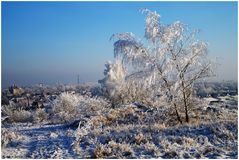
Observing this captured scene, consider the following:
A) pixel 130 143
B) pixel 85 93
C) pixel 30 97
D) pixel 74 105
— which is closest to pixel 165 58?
pixel 130 143

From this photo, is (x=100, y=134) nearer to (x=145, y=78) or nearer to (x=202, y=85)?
(x=145, y=78)

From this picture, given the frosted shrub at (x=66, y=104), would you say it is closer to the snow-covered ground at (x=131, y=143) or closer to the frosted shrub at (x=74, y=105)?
the frosted shrub at (x=74, y=105)

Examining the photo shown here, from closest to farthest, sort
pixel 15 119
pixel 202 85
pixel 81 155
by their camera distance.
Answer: pixel 81 155, pixel 202 85, pixel 15 119

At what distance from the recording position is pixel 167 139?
35.3 feet

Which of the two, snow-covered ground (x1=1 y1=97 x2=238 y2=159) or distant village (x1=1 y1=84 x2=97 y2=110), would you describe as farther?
distant village (x1=1 y1=84 x2=97 y2=110)

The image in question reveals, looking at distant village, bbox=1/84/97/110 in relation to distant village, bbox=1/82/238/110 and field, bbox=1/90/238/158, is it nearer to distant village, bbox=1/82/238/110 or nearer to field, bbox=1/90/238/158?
distant village, bbox=1/82/238/110

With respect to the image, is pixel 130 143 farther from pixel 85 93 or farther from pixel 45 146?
pixel 85 93

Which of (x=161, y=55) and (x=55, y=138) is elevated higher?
(x=161, y=55)

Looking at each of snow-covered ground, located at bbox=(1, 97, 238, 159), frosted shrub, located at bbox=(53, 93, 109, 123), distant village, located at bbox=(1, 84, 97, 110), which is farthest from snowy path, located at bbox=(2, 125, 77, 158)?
distant village, located at bbox=(1, 84, 97, 110)

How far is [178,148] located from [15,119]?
16.3 m

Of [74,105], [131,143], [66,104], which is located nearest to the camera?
[131,143]

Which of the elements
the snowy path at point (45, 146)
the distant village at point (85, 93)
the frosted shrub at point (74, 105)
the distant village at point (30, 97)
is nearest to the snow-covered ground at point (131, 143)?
the snowy path at point (45, 146)

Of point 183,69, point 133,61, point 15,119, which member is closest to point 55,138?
point 133,61

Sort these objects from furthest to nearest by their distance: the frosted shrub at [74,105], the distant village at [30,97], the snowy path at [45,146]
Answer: the distant village at [30,97] → the frosted shrub at [74,105] → the snowy path at [45,146]
